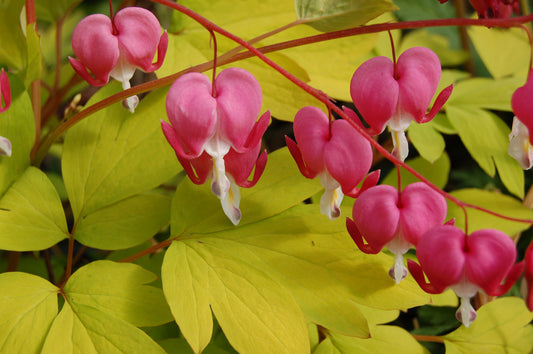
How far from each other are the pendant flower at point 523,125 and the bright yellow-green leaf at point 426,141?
0.34 meters

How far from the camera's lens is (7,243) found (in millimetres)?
759

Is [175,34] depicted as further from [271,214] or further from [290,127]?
[290,127]

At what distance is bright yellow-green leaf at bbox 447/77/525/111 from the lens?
43.7 inches

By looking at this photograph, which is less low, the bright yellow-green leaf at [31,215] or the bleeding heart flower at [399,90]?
the bleeding heart flower at [399,90]

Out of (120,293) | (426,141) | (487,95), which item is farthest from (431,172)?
(120,293)

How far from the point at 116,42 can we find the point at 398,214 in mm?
401

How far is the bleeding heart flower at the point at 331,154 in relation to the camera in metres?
0.64

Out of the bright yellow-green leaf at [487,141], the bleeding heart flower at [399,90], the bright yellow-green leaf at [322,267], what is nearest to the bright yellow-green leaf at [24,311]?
the bright yellow-green leaf at [322,267]

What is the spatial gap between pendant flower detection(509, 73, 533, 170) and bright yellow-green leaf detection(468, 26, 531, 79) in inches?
29.0

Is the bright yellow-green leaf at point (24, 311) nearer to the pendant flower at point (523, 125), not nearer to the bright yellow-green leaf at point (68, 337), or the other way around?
the bright yellow-green leaf at point (68, 337)

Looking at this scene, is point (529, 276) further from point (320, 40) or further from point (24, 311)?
point (24, 311)

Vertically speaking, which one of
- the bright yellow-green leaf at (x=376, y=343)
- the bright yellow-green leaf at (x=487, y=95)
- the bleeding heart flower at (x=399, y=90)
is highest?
the bleeding heart flower at (x=399, y=90)

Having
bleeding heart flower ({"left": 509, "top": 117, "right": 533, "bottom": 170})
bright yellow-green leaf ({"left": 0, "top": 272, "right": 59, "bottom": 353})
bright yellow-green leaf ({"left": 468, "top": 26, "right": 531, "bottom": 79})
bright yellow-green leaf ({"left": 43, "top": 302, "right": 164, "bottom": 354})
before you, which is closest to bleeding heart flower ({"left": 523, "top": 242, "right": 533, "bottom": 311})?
bleeding heart flower ({"left": 509, "top": 117, "right": 533, "bottom": 170})

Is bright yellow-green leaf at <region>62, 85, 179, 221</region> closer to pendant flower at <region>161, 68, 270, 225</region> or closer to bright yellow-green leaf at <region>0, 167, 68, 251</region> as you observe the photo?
bright yellow-green leaf at <region>0, 167, 68, 251</region>
